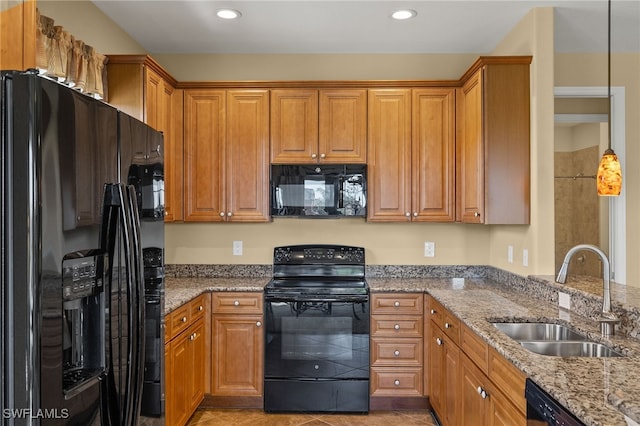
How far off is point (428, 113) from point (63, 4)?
2.54 m

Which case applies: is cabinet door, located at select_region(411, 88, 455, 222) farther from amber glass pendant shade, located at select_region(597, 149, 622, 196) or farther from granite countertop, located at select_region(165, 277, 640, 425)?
amber glass pendant shade, located at select_region(597, 149, 622, 196)

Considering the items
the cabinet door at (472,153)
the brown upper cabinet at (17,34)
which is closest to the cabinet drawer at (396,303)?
the cabinet door at (472,153)

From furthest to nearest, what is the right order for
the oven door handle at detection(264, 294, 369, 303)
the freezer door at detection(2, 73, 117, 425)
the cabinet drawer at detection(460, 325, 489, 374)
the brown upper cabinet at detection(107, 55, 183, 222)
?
the oven door handle at detection(264, 294, 369, 303)
the brown upper cabinet at detection(107, 55, 183, 222)
the cabinet drawer at detection(460, 325, 489, 374)
the freezer door at detection(2, 73, 117, 425)

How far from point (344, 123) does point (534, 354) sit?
2.27 metres

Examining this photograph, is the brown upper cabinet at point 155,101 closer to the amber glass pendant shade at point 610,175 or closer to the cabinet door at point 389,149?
the cabinet door at point 389,149

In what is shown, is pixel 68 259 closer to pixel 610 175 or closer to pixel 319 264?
pixel 610 175

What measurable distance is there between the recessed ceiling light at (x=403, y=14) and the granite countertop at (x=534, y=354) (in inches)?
74.7

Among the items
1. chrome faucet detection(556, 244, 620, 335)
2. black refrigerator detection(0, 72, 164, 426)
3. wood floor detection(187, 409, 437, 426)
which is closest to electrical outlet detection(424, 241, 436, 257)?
wood floor detection(187, 409, 437, 426)

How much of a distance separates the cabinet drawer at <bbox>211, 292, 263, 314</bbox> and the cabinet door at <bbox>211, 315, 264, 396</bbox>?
4cm

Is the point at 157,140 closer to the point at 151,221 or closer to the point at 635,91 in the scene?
the point at 151,221

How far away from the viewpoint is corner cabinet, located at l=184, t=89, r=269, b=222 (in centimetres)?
345

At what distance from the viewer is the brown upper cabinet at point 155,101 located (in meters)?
2.80

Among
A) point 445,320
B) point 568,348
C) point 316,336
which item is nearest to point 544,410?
point 568,348

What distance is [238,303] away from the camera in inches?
126
